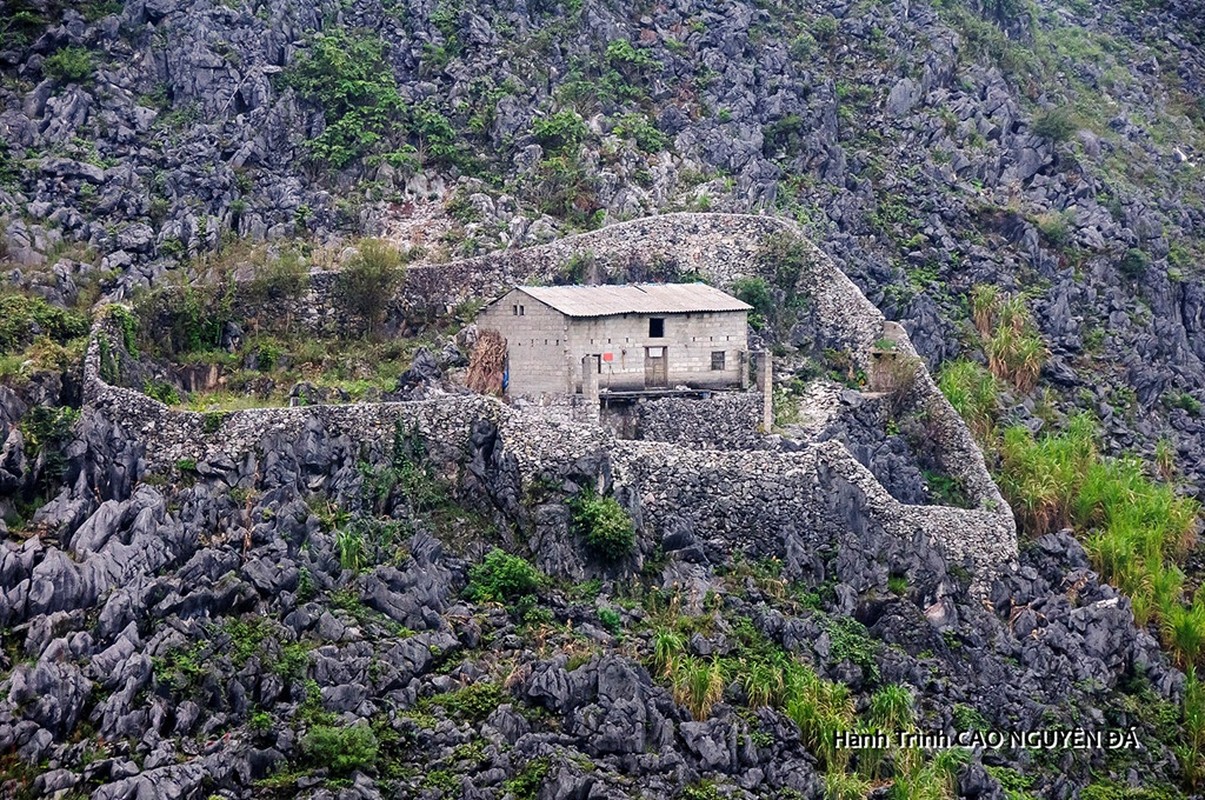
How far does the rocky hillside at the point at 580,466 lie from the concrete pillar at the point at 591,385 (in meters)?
3.28

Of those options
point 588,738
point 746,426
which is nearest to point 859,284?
point 746,426

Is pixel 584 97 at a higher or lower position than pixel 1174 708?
higher

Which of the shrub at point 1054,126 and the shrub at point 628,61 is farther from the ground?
the shrub at point 628,61

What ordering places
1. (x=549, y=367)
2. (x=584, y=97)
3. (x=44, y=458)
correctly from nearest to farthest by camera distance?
(x=44, y=458) → (x=549, y=367) → (x=584, y=97)

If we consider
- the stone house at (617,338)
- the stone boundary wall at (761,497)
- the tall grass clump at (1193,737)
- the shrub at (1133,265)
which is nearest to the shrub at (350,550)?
the stone boundary wall at (761,497)

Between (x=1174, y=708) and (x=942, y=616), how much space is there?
20.1 ft

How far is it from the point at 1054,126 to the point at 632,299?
24904 millimetres

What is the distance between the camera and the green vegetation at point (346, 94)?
62562 millimetres

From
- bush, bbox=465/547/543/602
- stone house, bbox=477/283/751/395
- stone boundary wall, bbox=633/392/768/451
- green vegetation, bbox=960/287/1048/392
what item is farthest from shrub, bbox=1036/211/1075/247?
bush, bbox=465/547/543/602

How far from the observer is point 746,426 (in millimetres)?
51438

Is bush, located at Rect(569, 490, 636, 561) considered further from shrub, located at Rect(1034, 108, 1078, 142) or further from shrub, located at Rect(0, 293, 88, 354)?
shrub, located at Rect(1034, 108, 1078, 142)

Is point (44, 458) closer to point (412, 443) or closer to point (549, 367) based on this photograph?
point (412, 443)

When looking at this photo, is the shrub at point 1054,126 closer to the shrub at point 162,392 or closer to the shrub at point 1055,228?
the shrub at point 1055,228

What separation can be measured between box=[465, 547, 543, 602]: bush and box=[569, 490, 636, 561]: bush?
1706 millimetres
